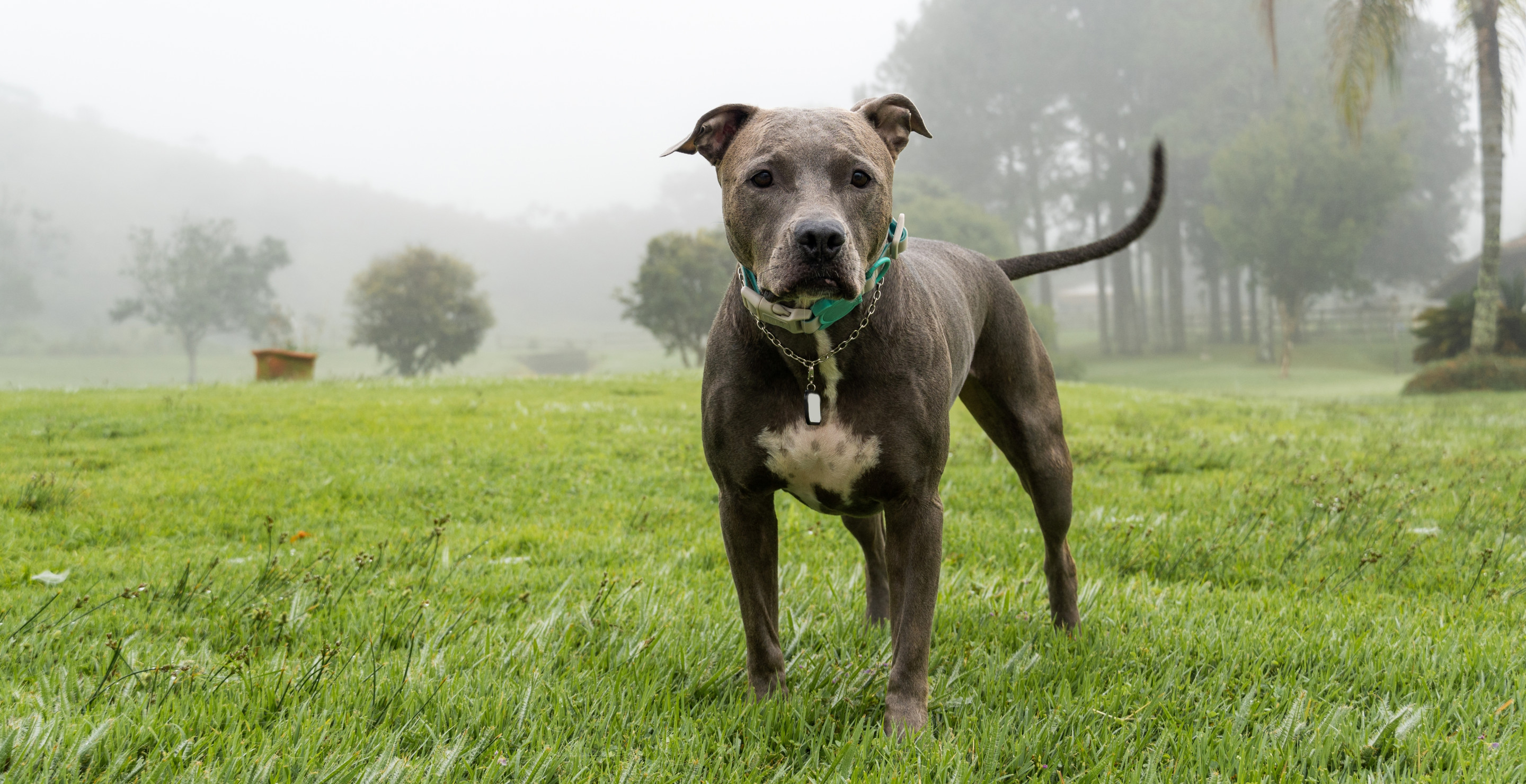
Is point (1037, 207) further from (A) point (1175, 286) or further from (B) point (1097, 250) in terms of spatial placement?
(B) point (1097, 250)

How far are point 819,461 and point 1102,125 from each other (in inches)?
1978

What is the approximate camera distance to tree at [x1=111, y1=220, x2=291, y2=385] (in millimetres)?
57562

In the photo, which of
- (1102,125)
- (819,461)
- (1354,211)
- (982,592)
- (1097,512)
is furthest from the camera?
(1102,125)

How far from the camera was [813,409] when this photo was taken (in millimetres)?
2479

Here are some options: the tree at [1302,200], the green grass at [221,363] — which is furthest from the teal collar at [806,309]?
the green grass at [221,363]

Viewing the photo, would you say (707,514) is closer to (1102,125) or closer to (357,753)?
(357,753)

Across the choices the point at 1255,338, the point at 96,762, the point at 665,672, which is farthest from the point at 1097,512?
the point at 1255,338

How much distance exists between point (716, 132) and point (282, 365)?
1713 cm

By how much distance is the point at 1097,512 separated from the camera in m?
5.34

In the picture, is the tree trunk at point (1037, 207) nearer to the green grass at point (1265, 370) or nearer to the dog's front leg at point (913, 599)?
the green grass at point (1265, 370)

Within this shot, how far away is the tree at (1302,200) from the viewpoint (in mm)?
35156

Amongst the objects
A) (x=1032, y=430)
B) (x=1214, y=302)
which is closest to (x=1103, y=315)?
(x=1214, y=302)

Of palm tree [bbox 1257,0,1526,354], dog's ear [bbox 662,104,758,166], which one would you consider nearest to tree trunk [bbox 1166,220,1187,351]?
palm tree [bbox 1257,0,1526,354]

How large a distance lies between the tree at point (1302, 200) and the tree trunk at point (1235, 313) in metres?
7.61
